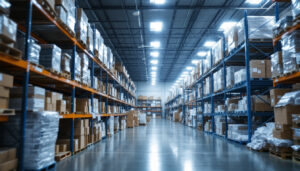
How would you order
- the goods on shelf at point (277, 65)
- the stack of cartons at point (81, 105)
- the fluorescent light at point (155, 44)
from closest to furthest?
1. the goods on shelf at point (277, 65)
2. the stack of cartons at point (81, 105)
3. the fluorescent light at point (155, 44)

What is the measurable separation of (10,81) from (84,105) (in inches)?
132

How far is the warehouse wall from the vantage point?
115 feet

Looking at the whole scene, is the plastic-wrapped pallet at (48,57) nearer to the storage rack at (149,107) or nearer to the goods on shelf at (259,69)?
the goods on shelf at (259,69)

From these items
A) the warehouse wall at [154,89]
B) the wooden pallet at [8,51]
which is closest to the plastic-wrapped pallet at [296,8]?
the wooden pallet at [8,51]

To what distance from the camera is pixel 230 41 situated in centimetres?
765

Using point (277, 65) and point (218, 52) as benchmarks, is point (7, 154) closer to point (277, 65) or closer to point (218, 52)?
point (277, 65)

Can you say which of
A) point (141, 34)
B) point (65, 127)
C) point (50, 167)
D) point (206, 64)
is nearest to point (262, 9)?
point (206, 64)

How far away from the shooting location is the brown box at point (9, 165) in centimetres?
281

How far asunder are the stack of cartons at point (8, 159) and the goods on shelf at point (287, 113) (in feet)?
16.6

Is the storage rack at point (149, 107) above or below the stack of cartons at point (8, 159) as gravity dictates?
above

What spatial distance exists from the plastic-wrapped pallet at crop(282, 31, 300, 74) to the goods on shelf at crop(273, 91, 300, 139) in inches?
21.8

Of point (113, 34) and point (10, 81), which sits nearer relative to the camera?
point (10, 81)

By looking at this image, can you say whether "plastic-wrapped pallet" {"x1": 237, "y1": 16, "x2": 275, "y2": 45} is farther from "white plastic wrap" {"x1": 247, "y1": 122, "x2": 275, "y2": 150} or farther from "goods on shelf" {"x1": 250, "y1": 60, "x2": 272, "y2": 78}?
"white plastic wrap" {"x1": 247, "y1": 122, "x2": 275, "y2": 150}

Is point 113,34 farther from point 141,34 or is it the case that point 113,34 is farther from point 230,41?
point 230,41
